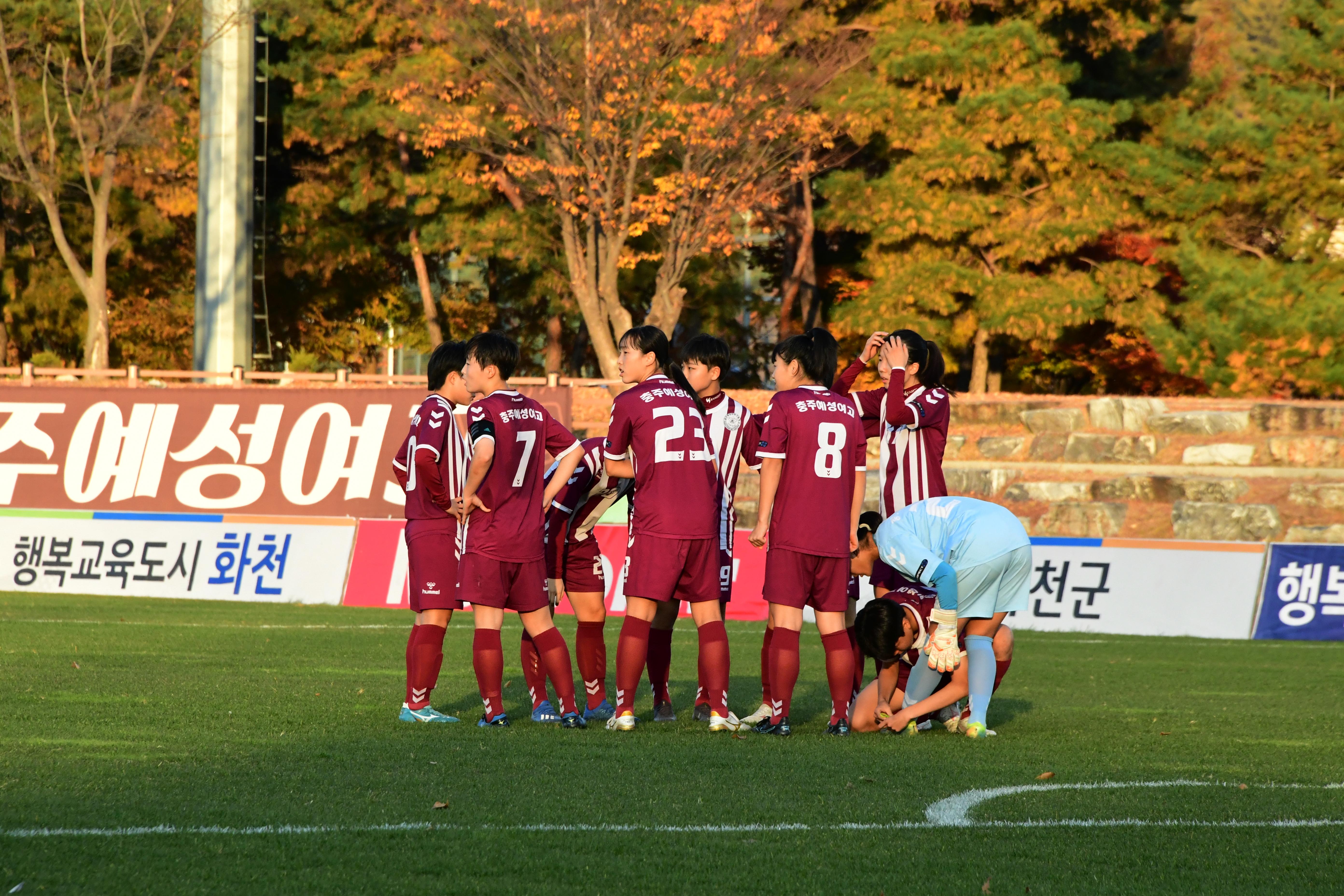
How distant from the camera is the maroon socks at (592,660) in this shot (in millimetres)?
7777

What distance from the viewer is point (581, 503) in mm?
7672

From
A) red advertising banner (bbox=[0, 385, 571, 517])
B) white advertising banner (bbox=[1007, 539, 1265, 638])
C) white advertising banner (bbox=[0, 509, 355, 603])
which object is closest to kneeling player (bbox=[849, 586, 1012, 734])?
white advertising banner (bbox=[1007, 539, 1265, 638])

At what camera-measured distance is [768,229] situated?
106ft

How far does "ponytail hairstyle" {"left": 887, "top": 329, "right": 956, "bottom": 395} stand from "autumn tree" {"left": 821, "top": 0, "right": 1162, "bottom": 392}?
67.7 feet

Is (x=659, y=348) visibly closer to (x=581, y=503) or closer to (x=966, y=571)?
(x=581, y=503)

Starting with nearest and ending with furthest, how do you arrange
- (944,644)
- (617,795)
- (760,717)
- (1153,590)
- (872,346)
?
(617,795) → (944,644) → (760,717) → (872,346) → (1153,590)

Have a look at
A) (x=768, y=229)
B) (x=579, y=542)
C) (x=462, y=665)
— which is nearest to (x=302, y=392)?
(x=462, y=665)

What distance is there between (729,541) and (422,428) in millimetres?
1892

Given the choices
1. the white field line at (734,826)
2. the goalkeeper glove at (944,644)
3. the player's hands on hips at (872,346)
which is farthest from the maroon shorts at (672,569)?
the white field line at (734,826)

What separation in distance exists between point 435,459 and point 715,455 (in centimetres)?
160

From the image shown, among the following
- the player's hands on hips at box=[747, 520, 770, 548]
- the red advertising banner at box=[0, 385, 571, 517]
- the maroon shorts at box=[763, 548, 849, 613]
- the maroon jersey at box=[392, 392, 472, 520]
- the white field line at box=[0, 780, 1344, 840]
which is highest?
the maroon jersey at box=[392, 392, 472, 520]

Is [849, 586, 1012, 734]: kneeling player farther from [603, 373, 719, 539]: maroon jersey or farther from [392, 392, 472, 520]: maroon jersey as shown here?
[392, 392, 472, 520]: maroon jersey

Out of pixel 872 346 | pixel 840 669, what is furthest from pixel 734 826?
pixel 872 346

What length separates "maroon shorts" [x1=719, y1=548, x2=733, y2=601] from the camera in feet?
25.4
